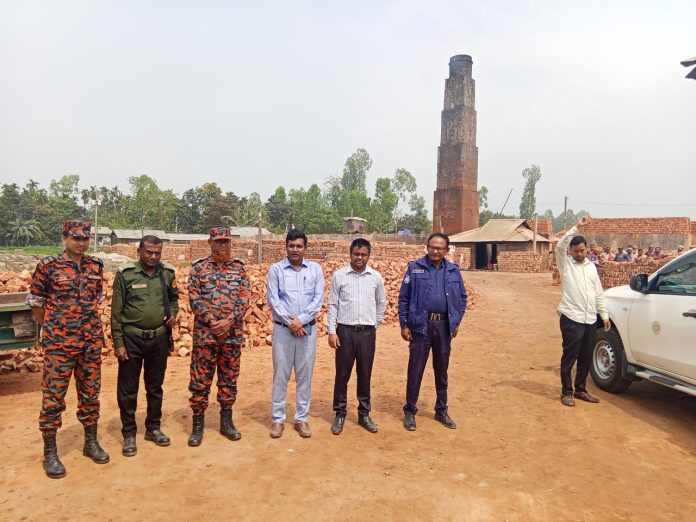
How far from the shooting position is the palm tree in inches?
1813

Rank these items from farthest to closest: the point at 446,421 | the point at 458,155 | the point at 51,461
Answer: the point at 458,155 < the point at 446,421 < the point at 51,461

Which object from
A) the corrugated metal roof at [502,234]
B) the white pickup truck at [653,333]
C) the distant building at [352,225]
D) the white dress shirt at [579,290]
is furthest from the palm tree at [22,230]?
the white pickup truck at [653,333]

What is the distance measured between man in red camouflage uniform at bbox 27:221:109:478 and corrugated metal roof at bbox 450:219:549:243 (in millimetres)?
25089

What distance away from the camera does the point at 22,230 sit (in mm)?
45969

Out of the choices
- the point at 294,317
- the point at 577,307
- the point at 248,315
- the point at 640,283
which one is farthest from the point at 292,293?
the point at 248,315

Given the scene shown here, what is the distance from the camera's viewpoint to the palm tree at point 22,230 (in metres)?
46.1

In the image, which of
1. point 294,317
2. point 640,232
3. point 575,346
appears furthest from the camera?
point 640,232

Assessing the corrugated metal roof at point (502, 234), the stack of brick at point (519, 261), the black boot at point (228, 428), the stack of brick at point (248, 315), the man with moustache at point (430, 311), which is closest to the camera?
the black boot at point (228, 428)

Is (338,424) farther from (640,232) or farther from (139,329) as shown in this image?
(640,232)

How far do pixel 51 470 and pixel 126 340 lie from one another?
3.19ft

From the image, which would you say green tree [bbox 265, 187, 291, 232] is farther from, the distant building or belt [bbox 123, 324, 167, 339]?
belt [bbox 123, 324, 167, 339]

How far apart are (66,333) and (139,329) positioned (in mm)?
484

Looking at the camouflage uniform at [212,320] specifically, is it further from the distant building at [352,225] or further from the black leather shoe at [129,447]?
the distant building at [352,225]

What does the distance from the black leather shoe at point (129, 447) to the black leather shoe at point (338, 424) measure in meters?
1.60
